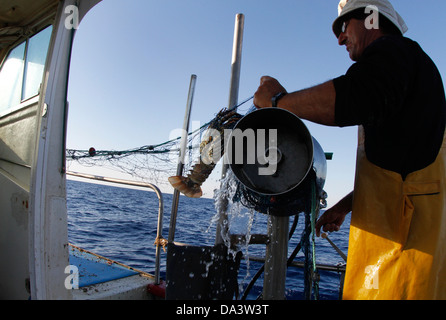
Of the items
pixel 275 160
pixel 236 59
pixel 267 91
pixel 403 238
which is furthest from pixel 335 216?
pixel 236 59

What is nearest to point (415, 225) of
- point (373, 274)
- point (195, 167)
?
point (373, 274)

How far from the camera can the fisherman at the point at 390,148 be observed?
1142mm

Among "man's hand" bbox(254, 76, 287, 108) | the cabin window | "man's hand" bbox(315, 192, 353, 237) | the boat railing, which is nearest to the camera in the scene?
"man's hand" bbox(254, 76, 287, 108)

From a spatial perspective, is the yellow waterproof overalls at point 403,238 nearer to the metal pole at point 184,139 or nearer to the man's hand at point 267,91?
the man's hand at point 267,91

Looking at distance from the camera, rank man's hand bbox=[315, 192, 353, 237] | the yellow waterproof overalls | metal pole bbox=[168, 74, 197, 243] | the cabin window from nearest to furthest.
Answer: the yellow waterproof overalls, man's hand bbox=[315, 192, 353, 237], metal pole bbox=[168, 74, 197, 243], the cabin window

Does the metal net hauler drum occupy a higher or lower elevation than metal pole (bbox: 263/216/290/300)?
higher

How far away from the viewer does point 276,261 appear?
5.02ft

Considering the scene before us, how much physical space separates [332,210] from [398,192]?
0.77 metres

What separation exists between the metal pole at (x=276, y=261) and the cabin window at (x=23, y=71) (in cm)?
239

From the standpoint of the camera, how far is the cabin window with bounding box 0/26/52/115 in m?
2.62

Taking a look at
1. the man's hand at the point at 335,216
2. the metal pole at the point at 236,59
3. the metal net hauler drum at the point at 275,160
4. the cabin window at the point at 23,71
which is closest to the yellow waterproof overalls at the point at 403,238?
the metal net hauler drum at the point at 275,160

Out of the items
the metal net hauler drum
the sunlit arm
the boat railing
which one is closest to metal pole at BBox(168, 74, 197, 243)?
the boat railing

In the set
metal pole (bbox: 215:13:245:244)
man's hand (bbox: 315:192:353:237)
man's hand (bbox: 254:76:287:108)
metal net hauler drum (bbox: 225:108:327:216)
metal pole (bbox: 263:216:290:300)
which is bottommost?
metal pole (bbox: 263:216:290:300)

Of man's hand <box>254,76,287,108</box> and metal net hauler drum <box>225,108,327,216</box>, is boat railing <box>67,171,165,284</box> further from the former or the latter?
man's hand <box>254,76,287,108</box>
